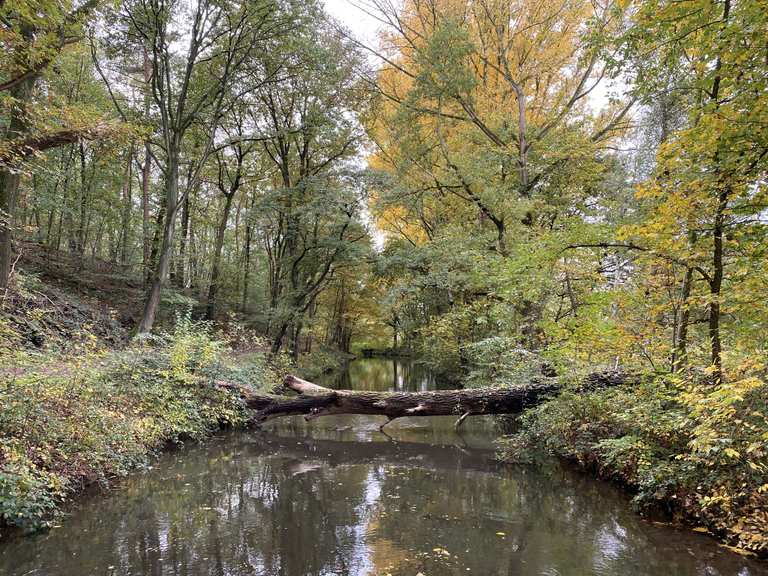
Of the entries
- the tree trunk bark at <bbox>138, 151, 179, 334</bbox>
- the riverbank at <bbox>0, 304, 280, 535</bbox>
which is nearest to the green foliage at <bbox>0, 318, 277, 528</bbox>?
the riverbank at <bbox>0, 304, 280, 535</bbox>

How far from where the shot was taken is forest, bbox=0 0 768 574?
4695 mm

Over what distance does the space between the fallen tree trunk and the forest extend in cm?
38

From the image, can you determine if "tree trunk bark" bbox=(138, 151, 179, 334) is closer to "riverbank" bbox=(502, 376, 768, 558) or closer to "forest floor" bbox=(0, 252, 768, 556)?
"forest floor" bbox=(0, 252, 768, 556)

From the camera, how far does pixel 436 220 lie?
18875 mm

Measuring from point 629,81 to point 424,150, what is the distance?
27.5 ft

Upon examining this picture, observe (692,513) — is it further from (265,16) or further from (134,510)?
(265,16)

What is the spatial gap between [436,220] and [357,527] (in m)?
15.1

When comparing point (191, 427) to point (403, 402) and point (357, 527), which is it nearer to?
point (403, 402)

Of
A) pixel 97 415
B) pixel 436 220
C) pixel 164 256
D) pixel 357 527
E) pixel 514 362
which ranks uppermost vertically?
pixel 436 220

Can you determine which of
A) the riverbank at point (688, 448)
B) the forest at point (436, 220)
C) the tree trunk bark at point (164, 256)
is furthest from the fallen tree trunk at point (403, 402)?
the tree trunk bark at point (164, 256)

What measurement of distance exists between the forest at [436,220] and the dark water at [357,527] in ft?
1.63

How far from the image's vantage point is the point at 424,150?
1383cm

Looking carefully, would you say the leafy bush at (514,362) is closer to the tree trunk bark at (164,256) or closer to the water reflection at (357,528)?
the water reflection at (357,528)

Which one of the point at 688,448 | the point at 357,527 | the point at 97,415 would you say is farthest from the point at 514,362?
the point at 97,415
